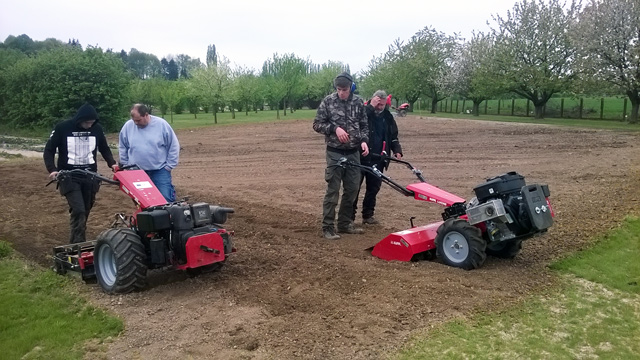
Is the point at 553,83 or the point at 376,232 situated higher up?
the point at 553,83

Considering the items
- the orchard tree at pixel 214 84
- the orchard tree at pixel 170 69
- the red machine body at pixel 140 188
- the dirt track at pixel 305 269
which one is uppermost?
the orchard tree at pixel 170 69

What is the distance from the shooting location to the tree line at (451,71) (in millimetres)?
30094

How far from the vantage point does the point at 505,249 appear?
6.10 m

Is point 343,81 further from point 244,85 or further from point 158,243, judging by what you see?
point 244,85

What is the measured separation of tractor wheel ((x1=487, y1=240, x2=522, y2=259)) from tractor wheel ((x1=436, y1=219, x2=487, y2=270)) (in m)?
0.33

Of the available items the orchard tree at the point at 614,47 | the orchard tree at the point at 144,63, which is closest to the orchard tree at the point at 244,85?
the orchard tree at the point at 614,47

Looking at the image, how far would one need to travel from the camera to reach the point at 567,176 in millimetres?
12352

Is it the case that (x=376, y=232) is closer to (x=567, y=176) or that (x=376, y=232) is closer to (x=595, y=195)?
(x=595, y=195)

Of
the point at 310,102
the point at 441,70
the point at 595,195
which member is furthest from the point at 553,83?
the point at 310,102

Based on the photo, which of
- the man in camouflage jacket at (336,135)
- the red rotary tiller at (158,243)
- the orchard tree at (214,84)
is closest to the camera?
the red rotary tiller at (158,243)

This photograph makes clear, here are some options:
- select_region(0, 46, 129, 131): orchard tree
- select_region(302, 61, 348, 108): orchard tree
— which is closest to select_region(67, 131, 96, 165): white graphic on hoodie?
select_region(0, 46, 129, 131): orchard tree

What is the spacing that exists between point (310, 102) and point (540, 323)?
84.9m

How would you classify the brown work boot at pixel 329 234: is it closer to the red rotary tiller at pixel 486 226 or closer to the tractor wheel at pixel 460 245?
the red rotary tiller at pixel 486 226

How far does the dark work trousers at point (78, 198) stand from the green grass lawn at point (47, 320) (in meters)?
0.77
